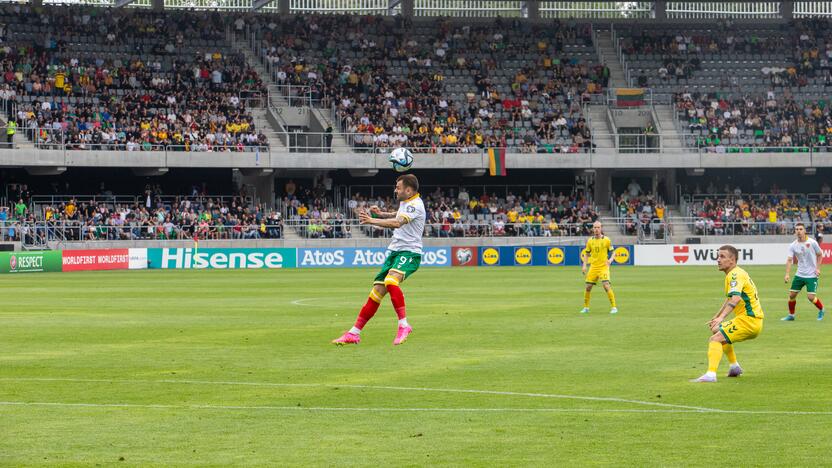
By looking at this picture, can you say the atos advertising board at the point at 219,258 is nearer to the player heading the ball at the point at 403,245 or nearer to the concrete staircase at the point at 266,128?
the concrete staircase at the point at 266,128

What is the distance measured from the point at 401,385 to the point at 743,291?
4258 mm

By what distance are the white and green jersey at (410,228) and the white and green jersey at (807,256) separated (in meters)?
11.8

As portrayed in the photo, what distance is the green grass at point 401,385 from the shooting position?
10.5 metres

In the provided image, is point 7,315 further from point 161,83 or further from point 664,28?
point 664,28

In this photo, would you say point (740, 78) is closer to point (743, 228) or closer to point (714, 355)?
point (743, 228)

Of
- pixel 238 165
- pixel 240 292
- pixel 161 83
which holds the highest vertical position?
pixel 161 83

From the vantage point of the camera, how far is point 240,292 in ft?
126

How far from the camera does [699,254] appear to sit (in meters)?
62.9

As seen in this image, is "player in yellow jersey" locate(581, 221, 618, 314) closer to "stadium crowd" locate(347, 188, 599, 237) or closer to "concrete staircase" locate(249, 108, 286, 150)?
"stadium crowd" locate(347, 188, 599, 237)

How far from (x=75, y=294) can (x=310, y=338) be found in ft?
57.4

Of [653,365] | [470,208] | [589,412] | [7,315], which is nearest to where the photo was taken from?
[589,412]

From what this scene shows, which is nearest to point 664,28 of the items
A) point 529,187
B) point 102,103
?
point 529,187

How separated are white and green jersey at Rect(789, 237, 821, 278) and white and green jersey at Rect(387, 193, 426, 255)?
38.7ft

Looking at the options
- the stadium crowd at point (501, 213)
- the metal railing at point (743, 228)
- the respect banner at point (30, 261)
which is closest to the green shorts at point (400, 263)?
the respect banner at point (30, 261)
